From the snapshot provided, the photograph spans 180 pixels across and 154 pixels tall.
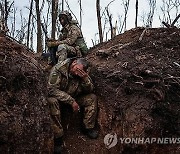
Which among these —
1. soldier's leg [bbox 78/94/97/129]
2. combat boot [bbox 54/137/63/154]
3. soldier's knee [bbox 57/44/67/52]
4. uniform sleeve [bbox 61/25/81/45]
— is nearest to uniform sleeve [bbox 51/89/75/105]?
soldier's leg [bbox 78/94/97/129]

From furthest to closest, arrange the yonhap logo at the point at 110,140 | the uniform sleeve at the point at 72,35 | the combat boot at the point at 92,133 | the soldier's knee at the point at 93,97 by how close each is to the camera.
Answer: the uniform sleeve at the point at 72,35, the soldier's knee at the point at 93,97, the combat boot at the point at 92,133, the yonhap logo at the point at 110,140

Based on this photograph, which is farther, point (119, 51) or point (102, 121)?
point (119, 51)

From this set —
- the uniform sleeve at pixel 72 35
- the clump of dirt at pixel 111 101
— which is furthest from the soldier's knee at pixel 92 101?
the uniform sleeve at pixel 72 35

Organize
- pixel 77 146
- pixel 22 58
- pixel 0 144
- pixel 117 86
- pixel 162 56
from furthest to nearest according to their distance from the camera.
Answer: pixel 162 56 → pixel 117 86 → pixel 77 146 → pixel 22 58 → pixel 0 144

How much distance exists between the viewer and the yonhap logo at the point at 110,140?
20.2 feet

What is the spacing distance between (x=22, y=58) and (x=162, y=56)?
346 cm

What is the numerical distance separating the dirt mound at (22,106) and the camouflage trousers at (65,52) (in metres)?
1.10

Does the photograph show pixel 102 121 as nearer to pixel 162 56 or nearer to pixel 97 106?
pixel 97 106

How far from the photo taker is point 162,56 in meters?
7.92

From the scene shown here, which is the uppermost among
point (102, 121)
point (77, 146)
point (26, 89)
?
point (26, 89)

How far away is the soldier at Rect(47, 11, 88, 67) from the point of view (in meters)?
7.08

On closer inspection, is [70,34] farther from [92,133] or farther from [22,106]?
[22,106]

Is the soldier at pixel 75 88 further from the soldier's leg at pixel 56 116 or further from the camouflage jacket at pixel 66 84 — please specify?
the soldier's leg at pixel 56 116

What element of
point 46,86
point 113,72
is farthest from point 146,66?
point 46,86
